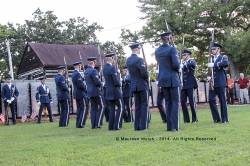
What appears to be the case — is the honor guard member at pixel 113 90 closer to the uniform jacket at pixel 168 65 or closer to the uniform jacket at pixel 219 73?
the uniform jacket at pixel 168 65

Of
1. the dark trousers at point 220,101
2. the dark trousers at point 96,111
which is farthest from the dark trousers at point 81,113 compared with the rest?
the dark trousers at point 220,101

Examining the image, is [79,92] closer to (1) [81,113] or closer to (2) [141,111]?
(1) [81,113]

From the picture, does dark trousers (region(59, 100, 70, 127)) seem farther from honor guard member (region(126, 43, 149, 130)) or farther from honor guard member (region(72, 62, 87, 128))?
honor guard member (region(126, 43, 149, 130))

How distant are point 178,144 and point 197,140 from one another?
1.83ft

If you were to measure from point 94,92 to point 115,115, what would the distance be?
4.12 ft

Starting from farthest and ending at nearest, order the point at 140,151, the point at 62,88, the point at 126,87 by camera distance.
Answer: the point at 62,88 → the point at 126,87 → the point at 140,151

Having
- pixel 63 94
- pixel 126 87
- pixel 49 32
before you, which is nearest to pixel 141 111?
pixel 126 87

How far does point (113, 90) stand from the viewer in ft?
40.8

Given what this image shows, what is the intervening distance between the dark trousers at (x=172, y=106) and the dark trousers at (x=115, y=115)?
6.02ft

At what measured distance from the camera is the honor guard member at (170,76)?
34.7 feet

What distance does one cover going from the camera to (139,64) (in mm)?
Answer: 11211

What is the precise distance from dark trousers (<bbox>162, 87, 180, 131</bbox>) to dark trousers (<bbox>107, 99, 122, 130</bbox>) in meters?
1.83

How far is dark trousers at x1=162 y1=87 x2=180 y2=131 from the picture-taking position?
10617mm

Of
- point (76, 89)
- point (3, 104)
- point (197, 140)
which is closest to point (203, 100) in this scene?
point (3, 104)
